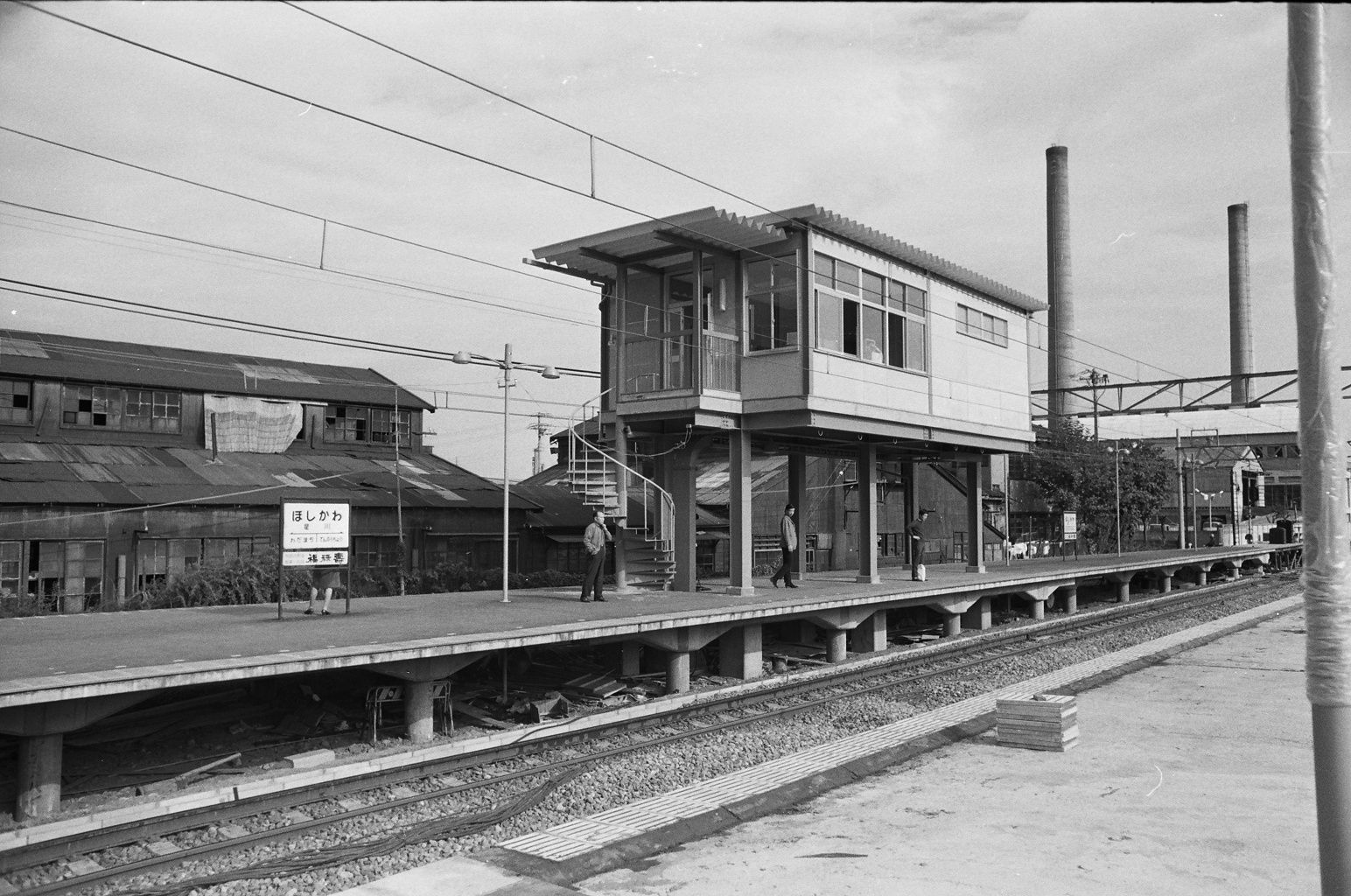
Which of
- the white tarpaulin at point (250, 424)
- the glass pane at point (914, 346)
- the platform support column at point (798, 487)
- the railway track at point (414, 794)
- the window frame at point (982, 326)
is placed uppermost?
the window frame at point (982, 326)

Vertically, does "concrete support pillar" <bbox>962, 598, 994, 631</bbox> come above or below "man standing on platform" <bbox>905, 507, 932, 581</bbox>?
below

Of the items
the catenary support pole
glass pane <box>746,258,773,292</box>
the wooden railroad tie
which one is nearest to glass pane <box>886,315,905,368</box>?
glass pane <box>746,258,773,292</box>

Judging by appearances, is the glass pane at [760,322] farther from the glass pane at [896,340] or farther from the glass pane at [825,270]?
the glass pane at [896,340]

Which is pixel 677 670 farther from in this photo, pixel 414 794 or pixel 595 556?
pixel 414 794

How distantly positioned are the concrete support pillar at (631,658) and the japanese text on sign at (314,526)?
4.68m

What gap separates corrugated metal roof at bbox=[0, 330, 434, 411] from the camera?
27453mm

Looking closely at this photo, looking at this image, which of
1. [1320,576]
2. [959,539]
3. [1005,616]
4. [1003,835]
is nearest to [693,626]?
[1003,835]

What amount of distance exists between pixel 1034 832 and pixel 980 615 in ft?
53.7

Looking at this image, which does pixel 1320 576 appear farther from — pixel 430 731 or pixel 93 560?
pixel 93 560

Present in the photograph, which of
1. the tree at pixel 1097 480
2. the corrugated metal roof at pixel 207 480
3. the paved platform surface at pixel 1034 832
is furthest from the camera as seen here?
the tree at pixel 1097 480

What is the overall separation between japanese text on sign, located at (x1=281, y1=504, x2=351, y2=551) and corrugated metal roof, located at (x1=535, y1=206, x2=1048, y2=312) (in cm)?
695

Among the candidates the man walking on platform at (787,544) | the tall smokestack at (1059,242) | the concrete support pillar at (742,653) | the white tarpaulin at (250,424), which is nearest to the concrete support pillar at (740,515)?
the man walking on platform at (787,544)

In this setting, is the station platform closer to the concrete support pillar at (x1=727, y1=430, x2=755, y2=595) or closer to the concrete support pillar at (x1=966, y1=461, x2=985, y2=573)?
the concrete support pillar at (x1=727, y1=430, x2=755, y2=595)

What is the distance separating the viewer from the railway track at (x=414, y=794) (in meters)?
7.17
